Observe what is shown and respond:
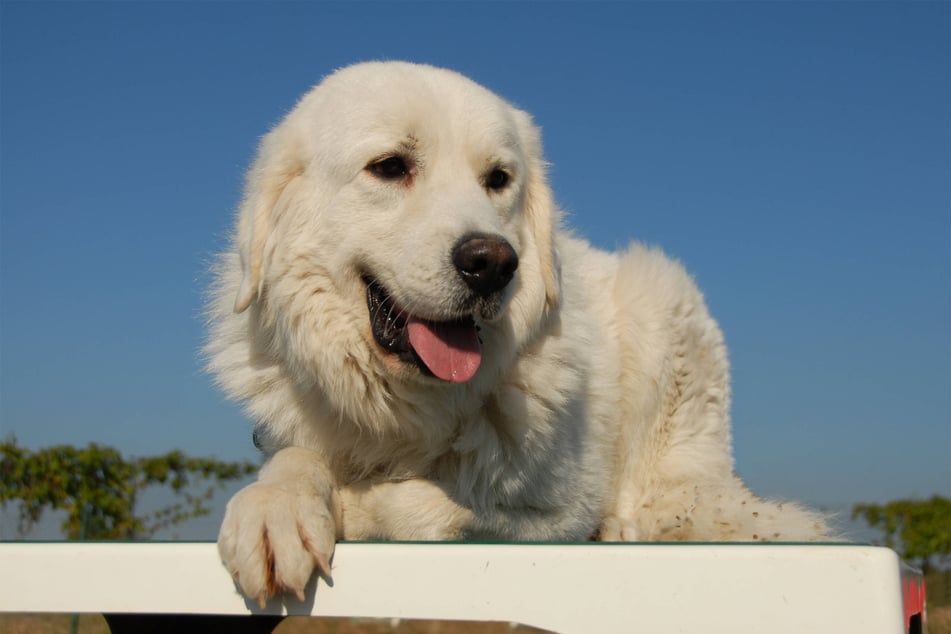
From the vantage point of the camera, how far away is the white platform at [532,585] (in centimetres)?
146

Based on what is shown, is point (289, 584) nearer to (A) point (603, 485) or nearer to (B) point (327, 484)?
(B) point (327, 484)

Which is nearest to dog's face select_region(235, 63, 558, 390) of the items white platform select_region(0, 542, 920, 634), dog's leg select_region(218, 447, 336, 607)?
dog's leg select_region(218, 447, 336, 607)

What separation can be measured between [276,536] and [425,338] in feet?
3.07

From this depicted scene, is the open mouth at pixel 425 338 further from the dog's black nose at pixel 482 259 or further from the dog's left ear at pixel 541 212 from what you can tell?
the dog's left ear at pixel 541 212

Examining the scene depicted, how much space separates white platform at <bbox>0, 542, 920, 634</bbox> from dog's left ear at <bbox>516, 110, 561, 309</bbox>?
152cm

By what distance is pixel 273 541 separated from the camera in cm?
192

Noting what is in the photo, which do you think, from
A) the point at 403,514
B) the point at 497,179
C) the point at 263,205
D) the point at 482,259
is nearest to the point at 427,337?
the point at 482,259

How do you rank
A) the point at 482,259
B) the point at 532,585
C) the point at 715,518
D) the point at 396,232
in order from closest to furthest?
the point at 532,585 → the point at 482,259 → the point at 396,232 → the point at 715,518

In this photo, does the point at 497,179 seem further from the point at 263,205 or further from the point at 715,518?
the point at 715,518

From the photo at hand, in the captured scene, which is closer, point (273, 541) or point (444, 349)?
point (273, 541)

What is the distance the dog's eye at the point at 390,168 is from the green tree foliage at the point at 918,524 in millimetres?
6340

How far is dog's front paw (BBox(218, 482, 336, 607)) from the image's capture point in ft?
5.92

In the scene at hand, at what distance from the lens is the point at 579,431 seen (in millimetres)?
3240

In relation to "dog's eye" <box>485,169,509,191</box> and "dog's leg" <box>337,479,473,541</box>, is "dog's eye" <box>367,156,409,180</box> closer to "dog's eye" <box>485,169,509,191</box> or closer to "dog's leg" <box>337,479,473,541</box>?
"dog's eye" <box>485,169,509,191</box>
